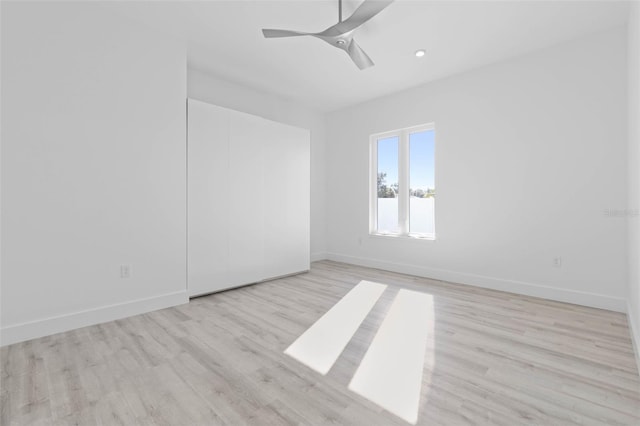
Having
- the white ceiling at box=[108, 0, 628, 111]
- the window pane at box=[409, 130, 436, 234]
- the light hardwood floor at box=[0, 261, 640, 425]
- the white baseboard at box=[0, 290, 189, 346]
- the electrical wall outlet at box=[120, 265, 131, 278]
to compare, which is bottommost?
the light hardwood floor at box=[0, 261, 640, 425]

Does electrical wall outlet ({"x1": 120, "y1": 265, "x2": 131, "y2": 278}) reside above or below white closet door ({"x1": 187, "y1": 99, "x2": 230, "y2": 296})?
below

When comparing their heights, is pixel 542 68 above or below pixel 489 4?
below

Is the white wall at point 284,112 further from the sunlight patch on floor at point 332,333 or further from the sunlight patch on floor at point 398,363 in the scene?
the sunlight patch on floor at point 398,363

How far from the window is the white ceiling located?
0.93 metres

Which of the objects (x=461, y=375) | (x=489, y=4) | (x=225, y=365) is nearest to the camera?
(x=461, y=375)

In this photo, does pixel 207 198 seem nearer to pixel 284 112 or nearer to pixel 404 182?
pixel 284 112

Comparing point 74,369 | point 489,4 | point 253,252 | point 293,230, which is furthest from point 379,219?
point 74,369

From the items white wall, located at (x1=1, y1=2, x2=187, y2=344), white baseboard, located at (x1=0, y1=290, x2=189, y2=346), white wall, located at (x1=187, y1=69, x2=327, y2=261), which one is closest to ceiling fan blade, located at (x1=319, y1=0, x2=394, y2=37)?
white wall, located at (x1=1, y1=2, x2=187, y2=344)

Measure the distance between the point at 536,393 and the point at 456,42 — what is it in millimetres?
3234

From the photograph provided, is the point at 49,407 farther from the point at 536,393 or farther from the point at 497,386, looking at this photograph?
the point at 536,393

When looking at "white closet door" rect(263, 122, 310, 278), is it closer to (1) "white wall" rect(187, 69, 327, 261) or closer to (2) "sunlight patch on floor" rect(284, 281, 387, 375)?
(1) "white wall" rect(187, 69, 327, 261)

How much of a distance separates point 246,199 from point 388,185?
94.8 inches

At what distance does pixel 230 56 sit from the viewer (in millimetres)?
3467

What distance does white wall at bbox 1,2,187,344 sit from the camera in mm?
2270
